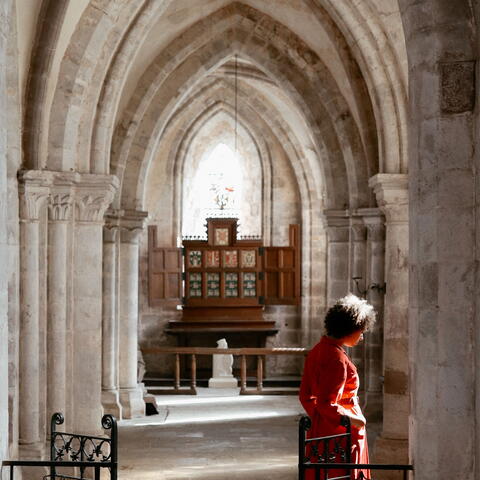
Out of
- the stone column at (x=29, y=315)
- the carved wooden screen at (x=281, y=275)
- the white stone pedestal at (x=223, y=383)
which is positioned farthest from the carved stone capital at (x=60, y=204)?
the carved wooden screen at (x=281, y=275)

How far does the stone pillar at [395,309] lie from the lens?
957cm

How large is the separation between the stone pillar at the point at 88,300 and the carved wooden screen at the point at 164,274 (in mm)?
7591

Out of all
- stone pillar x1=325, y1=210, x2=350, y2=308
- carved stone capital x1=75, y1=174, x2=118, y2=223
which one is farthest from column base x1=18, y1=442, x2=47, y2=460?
stone pillar x1=325, y1=210, x2=350, y2=308

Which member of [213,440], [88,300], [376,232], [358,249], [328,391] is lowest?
[213,440]

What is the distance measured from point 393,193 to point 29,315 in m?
3.93

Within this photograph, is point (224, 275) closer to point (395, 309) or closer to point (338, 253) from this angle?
point (338, 253)

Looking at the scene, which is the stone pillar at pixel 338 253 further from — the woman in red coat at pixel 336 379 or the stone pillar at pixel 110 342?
the woman in red coat at pixel 336 379

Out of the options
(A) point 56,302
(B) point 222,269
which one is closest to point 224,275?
(B) point 222,269

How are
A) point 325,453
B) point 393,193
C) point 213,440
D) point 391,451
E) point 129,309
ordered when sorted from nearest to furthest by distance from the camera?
1. point 325,453
2. point 391,451
3. point 393,193
4. point 213,440
5. point 129,309

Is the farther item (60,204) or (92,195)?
(92,195)

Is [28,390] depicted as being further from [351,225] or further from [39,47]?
[351,225]

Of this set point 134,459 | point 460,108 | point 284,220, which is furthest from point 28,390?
point 284,220

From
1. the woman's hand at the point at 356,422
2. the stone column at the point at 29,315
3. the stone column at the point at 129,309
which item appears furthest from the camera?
the stone column at the point at 129,309

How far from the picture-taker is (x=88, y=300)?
951 centimetres
